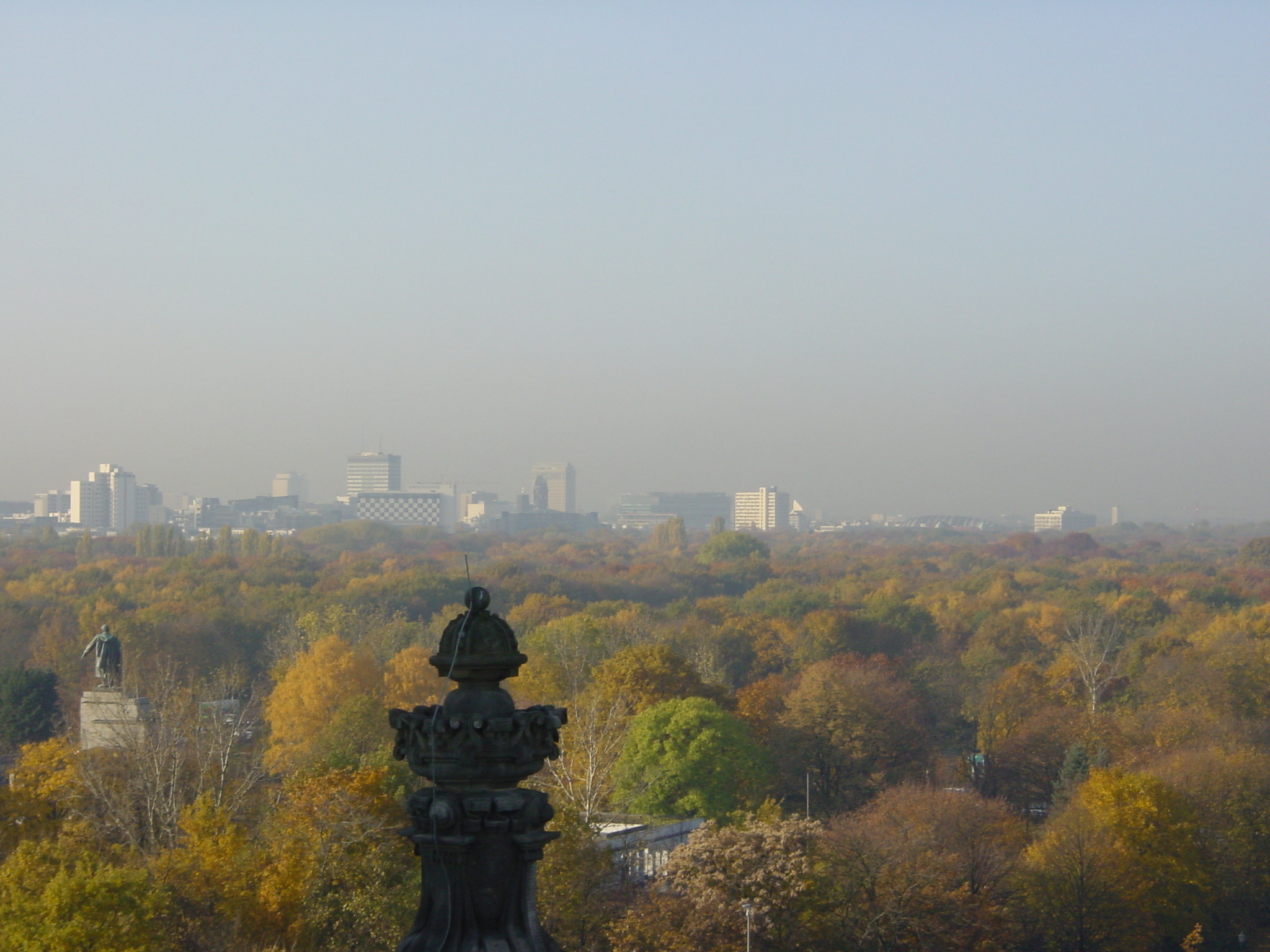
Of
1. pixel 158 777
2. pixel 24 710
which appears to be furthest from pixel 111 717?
pixel 24 710

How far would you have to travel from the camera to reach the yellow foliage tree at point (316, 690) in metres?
51.2

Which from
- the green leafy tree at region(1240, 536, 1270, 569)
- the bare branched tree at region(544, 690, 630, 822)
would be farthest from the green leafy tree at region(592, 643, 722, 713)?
the green leafy tree at region(1240, 536, 1270, 569)

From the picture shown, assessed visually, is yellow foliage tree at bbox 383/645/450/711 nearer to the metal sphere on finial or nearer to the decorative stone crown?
the metal sphere on finial

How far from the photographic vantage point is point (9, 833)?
27.1 m

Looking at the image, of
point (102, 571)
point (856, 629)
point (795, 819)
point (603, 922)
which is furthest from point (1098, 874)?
point (102, 571)

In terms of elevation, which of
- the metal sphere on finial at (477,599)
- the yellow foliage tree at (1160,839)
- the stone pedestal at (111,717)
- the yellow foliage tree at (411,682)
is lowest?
the yellow foliage tree at (1160,839)

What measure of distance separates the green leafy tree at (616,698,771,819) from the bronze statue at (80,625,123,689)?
13.1 meters

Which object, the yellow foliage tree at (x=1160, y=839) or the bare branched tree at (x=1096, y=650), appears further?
the bare branched tree at (x=1096, y=650)

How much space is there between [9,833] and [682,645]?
43864 millimetres

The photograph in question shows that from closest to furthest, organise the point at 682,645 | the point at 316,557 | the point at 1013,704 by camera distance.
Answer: the point at 1013,704 < the point at 682,645 < the point at 316,557

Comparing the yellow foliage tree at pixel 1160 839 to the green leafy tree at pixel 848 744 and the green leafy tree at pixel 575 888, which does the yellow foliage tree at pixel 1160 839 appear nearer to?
the green leafy tree at pixel 848 744

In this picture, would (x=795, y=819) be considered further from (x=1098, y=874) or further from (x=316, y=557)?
(x=316, y=557)

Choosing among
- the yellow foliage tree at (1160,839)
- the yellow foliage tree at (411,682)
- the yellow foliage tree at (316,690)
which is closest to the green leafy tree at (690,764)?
the yellow foliage tree at (1160,839)

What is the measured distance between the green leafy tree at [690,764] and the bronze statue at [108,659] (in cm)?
1309
